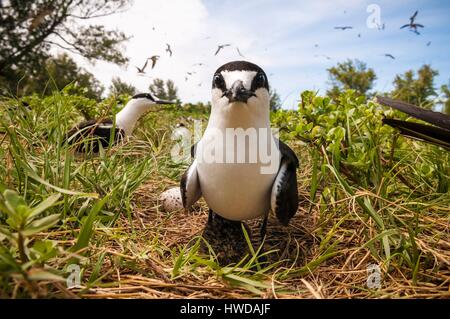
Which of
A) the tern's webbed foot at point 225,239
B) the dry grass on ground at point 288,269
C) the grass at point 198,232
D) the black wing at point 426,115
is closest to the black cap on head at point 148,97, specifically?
the grass at point 198,232

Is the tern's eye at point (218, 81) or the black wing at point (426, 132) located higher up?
the tern's eye at point (218, 81)

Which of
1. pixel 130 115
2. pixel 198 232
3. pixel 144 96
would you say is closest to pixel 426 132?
pixel 198 232

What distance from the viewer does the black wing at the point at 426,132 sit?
1.09 m

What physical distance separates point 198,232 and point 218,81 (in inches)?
29.5

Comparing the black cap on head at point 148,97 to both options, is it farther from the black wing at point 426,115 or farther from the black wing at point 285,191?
the black wing at point 426,115

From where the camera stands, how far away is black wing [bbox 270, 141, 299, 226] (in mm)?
1309

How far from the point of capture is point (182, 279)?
3.63 ft

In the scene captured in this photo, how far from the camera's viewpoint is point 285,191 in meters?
1.31

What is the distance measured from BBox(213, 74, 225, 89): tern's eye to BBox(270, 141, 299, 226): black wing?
38cm

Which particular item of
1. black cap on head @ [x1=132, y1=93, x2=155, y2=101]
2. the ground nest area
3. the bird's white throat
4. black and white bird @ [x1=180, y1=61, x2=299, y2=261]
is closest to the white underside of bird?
black and white bird @ [x1=180, y1=61, x2=299, y2=261]

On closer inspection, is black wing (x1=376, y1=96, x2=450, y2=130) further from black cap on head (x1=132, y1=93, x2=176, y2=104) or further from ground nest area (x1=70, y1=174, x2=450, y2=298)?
black cap on head (x1=132, y1=93, x2=176, y2=104)

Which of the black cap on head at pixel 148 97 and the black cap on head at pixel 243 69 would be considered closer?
the black cap on head at pixel 243 69

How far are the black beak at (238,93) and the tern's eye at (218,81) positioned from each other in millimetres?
73
